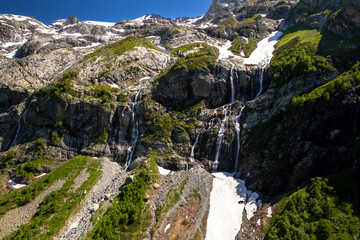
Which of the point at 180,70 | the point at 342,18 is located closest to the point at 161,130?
the point at 180,70

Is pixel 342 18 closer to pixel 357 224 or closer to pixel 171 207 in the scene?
pixel 357 224

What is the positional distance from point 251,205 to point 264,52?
67.4 m

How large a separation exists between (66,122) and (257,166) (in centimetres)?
4907

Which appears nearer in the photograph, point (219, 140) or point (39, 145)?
point (219, 140)

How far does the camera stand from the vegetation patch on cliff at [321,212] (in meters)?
A: 19.0

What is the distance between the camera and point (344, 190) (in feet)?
70.0

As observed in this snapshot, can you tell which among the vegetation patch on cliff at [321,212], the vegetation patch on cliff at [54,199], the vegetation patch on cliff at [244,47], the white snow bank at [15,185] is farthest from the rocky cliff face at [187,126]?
the vegetation patch on cliff at [244,47]

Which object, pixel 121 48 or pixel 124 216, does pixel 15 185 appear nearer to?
pixel 124 216

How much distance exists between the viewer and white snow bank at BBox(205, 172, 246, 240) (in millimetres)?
25344

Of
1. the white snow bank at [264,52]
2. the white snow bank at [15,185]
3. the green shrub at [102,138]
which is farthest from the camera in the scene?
the white snow bank at [264,52]

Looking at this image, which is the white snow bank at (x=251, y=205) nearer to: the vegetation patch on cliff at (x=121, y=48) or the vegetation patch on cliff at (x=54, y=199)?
the vegetation patch on cliff at (x=54, y=199)

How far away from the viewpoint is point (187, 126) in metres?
47.3

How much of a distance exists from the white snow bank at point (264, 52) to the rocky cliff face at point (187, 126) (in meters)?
1.86

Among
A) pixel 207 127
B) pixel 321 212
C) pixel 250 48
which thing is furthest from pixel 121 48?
pixel 321 212
